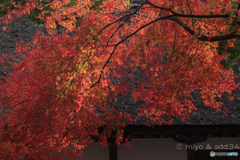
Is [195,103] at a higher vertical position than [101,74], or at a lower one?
lower

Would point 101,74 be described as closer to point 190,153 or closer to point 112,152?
point 112,152

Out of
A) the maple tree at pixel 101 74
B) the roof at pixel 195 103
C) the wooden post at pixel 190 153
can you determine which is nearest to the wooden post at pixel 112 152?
the maple tree at pixel 101 74

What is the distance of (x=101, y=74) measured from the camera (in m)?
5.45

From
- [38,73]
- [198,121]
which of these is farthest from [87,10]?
[198,121]

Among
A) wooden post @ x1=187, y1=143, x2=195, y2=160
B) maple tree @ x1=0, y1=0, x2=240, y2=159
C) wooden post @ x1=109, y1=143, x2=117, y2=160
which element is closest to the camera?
maple tree @ x1=0, y1=0, x2=240, y2=159

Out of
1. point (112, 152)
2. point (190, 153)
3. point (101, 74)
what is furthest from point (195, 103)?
point (101, 74)

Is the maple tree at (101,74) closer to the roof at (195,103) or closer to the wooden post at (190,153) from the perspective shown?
the roof at (195,103)

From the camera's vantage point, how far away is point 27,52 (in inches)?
358

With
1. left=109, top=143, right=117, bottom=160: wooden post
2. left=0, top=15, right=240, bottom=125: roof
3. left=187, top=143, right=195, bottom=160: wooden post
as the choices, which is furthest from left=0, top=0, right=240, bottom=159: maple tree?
left=187, top=143, right=195, bottom=160: wooden post

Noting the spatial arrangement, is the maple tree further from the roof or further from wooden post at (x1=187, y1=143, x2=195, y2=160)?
wooden post at (x1=187, y1=143, x2=195, y2=160)

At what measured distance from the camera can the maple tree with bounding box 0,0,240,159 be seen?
546 cm

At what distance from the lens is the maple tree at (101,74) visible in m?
5.46

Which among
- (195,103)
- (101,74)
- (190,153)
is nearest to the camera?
(101,74)

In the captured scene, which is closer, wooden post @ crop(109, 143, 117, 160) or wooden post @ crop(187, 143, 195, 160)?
wooden post @ crop(109, 143, 117, 160)
